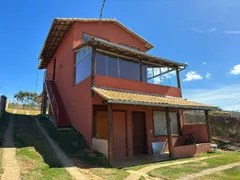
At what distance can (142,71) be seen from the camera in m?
14.7

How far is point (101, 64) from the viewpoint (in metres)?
12.2

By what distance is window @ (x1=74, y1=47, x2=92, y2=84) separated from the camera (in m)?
12.0

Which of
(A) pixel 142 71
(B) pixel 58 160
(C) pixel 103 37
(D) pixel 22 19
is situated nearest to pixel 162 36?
(A) pixel 142 71

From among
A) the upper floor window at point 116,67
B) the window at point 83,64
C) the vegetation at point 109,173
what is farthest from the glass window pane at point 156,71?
the vegetation at point 109,173

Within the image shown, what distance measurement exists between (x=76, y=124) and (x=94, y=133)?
2555 millimetres

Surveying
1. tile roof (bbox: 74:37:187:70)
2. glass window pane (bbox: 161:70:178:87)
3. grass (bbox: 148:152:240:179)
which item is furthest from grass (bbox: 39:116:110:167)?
glass window pane (bbox: 161:70:178:87)

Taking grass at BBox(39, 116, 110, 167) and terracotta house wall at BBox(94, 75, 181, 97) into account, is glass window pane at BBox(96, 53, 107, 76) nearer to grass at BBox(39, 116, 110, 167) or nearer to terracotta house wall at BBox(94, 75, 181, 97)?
terracotta house wall at BBox(94, 75, 181, 97)

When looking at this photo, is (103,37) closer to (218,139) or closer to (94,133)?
(94,133)

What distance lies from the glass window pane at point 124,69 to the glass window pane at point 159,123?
3512mm

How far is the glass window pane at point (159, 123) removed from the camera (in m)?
14.0

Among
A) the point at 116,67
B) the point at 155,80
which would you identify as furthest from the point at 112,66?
the point at 155,80

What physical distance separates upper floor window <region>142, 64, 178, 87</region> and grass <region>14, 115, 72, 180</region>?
28.1ft

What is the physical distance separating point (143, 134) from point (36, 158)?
7.15m

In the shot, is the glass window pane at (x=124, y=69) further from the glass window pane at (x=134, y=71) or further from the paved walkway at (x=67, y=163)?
the paved walkway at (x=67, y=163)
